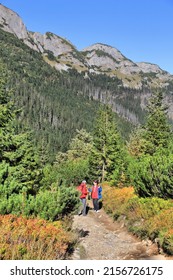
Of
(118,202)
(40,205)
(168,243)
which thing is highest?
(40,205)

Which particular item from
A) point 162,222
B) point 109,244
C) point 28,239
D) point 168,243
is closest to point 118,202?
point 109,244

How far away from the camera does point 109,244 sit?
34.8ft

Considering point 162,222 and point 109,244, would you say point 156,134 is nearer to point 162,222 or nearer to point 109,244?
point 109,244

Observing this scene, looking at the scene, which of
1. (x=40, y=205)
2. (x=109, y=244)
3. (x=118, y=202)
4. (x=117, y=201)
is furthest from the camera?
(x=117, y=201)

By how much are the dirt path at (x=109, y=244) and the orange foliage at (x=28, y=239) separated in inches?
53.3

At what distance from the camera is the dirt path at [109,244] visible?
28.9ft

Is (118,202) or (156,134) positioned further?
(156,134)

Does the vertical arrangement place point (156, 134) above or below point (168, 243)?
above

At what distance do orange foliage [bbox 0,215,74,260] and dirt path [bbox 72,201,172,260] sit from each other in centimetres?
135

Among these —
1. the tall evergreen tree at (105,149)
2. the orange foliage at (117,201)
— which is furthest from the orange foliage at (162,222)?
the tall evergreen tree at (105,149)

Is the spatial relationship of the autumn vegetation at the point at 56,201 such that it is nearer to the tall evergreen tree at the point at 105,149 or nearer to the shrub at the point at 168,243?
the shrub at the point at 168,243

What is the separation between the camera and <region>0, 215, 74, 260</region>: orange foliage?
544cm

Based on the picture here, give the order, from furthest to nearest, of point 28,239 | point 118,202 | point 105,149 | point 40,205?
point 105,149
point 118,202
point 40,205
point 28,239

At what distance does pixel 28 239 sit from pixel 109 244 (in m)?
5.21
